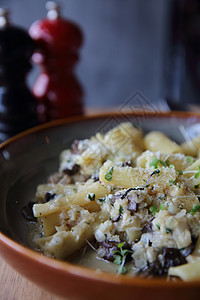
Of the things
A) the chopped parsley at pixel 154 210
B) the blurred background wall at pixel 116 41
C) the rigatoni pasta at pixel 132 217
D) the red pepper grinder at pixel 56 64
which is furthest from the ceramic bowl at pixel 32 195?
the blurred background wall at pixel 116 41

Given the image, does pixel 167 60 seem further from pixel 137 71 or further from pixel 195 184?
pixel 195 184

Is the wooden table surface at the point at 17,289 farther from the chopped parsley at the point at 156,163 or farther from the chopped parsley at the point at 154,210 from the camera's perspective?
the chopped parsley at the point at 156,163

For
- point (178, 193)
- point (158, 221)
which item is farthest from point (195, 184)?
point (158, 221)

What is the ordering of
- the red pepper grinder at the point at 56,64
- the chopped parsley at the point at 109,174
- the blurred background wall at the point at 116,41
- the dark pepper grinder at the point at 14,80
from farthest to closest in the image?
the blurred background wall at the point at 116,41 < the red pepper grinder at the point at 56,64 < the dark pepper grinder at the point at 14,80 < the chopped parsley at the point at 109,174

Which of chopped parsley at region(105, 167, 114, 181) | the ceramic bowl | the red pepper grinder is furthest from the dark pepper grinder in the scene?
chopped parsley at region(105, 167, 114, 181)

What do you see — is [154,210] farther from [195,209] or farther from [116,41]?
A: [116,41]

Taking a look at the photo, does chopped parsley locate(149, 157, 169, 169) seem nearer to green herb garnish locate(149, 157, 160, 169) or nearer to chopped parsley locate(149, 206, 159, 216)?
green herb garnish locate(149, 157, 160, 169)
